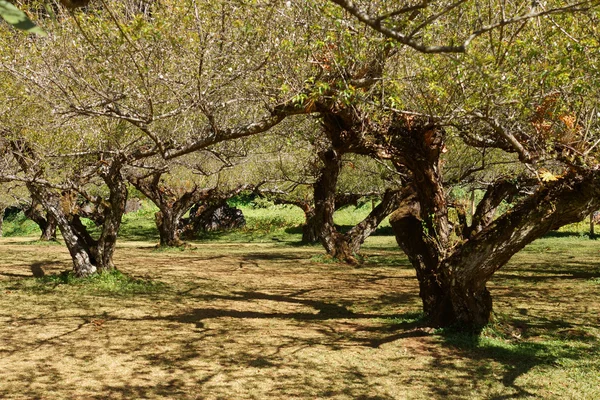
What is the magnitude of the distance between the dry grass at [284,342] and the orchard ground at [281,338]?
0.03 metres

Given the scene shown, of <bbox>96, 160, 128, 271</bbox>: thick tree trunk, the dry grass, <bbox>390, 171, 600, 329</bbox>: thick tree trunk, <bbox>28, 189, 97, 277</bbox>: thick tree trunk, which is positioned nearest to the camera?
the dry grass

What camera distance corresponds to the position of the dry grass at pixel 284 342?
7520mm

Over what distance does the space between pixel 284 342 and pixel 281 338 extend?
0.27 meters

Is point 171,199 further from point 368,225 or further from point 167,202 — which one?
point 368,225

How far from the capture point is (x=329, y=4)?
28.0 feet

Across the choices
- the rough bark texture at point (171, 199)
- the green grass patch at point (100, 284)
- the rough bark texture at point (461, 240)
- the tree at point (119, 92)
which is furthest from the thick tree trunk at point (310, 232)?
the rough bark texture at point (461, 240)

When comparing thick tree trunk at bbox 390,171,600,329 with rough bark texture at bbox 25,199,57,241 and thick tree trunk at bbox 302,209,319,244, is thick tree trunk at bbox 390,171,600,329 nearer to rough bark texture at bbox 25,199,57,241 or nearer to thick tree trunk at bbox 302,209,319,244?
thick tree trunk at bbox 302,209,319,244

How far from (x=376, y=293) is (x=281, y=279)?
11.5ft

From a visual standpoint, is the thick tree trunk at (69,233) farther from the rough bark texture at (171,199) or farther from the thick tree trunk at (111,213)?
the rough bark texture at (171,199)

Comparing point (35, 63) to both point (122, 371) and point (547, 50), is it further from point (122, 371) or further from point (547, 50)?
point (547, 50)

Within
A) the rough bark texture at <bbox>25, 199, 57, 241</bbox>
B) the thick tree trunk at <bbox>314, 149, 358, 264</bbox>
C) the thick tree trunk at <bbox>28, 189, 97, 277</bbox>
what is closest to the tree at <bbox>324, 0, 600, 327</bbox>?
the thick tree trunk at <bbox>28, 189, 97, 277</bbox>

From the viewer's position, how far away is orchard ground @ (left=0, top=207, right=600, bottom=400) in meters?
7.54

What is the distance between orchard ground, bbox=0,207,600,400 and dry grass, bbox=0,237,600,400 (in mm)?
30

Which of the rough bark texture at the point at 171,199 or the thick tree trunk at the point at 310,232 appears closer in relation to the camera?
the rough bark texture at the point at 171,199
